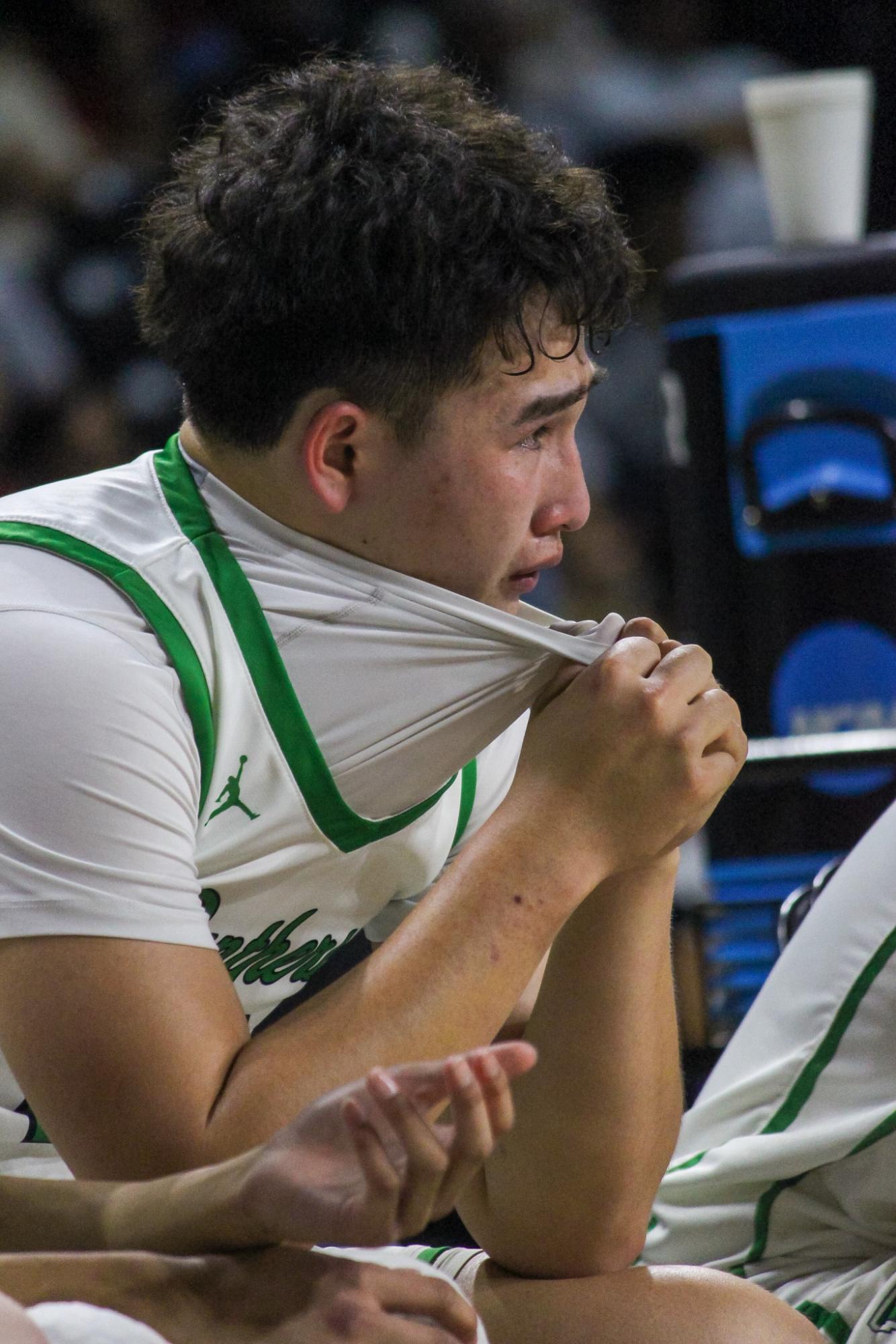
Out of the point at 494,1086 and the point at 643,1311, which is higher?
the point at 494,1086

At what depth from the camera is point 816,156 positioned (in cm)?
248

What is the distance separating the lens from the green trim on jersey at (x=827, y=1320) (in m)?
1.18

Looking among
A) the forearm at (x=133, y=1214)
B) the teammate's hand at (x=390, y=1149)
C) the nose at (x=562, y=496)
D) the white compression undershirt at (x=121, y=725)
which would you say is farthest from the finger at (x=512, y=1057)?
the nose at (x=562, y=496)

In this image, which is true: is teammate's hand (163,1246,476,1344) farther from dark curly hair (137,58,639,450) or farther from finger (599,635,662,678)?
dark curly hair (137,58,639,450)

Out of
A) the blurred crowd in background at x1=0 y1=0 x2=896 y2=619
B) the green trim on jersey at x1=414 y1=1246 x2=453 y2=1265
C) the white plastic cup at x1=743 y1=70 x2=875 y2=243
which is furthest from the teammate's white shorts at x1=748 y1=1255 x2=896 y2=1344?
the blurred crowd in background at x1=0 y1=0 x2=896 y2=619

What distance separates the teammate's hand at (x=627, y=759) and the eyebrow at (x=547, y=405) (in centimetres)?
17

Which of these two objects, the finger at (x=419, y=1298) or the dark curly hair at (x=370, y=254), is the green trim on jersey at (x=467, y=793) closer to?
the dark curly hair at (x=370, y=254)

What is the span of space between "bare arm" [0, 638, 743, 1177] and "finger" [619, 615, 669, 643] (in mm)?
38

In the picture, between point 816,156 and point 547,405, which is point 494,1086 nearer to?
point 547,405

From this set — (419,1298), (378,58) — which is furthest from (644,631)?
(378,58)

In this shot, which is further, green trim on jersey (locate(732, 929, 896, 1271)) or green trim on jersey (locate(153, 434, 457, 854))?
green trim on jersey (locate(732, 929, 896, 1271))

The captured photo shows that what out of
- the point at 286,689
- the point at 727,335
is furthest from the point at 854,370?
the point at 286,689

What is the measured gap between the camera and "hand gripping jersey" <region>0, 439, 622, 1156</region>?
109 centimetres

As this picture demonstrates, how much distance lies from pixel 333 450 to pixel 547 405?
0.51 ft
